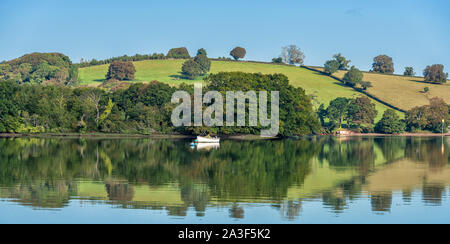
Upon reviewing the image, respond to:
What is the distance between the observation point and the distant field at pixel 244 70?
147 m

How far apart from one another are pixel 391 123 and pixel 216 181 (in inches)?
3784

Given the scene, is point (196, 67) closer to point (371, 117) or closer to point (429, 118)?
point (371, 117)

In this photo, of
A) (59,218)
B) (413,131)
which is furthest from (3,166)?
(413,131)

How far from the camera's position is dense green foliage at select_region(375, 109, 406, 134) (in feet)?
398

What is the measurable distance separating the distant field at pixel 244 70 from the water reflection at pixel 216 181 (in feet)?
310

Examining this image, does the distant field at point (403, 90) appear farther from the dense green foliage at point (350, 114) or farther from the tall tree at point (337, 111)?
the tall tree at point (337, 111)

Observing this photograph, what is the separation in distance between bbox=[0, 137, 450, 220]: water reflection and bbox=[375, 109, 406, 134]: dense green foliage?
71.3 meters

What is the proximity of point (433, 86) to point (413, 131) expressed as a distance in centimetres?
3874

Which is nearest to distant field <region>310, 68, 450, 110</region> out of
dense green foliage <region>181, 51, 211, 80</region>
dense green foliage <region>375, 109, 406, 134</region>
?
dense green foliage <region>375, 109, 406, 134</region>

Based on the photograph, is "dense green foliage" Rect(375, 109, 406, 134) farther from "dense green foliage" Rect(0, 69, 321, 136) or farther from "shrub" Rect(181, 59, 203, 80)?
"shrub" Rect(181, 59, 203, 80)

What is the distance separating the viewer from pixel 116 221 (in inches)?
855
